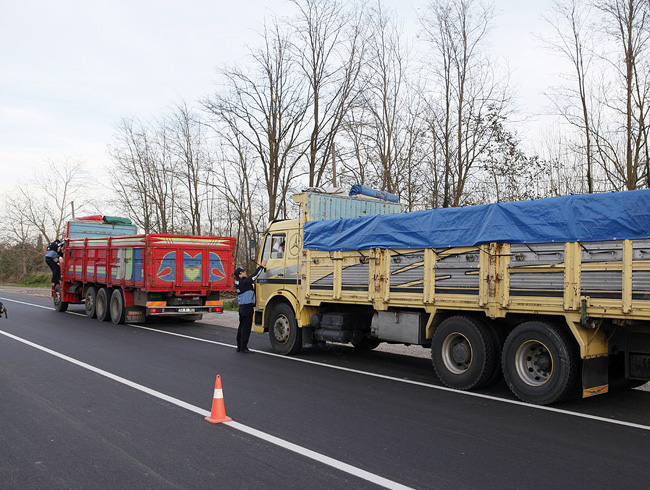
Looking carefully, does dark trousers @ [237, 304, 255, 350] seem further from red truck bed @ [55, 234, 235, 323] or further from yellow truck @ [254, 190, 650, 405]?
red truck bed @ [55, 234, 235, 323]

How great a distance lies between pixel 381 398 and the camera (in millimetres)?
7570

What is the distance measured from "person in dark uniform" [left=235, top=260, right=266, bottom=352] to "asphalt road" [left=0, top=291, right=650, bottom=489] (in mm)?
1309

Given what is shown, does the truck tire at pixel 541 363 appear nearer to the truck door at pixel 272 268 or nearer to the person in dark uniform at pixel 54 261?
the truck door at pixel 272 268

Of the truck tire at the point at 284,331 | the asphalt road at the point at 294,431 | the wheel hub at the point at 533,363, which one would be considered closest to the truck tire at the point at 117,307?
the asphalt road at the point at 294,431

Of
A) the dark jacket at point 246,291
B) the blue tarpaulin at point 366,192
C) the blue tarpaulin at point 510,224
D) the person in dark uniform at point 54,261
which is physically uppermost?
the blue tarpaulin at point 366,192

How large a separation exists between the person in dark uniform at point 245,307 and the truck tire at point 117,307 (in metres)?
6.63

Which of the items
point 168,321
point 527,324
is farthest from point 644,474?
point 168,321

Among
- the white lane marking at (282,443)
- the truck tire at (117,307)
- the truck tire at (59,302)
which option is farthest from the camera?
the truck tire at (59,302)

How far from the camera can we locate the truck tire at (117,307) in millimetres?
16750

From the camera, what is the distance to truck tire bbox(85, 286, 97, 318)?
18.6m

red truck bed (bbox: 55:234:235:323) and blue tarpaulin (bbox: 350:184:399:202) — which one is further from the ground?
blue tarpaulin (bbox: 350:184:399:202)

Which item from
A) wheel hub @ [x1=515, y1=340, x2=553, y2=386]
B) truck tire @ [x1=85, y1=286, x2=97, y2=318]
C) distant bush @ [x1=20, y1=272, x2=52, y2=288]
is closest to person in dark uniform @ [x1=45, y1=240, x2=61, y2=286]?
truck tire @ [x1=85, y1=286, x2=97, y2=318]

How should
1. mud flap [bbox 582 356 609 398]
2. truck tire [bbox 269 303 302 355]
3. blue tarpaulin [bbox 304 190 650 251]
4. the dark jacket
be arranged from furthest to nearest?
the dark jacket → truck tire [bbox 269 303 302 355] → mud flap [bbox 582 356 609 398] → blue tarpaulin [bbox 304 190 650 251]

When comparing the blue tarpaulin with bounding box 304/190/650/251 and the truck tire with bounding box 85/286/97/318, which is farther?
Result: the truck tire with bounding box 85/286/97/318
